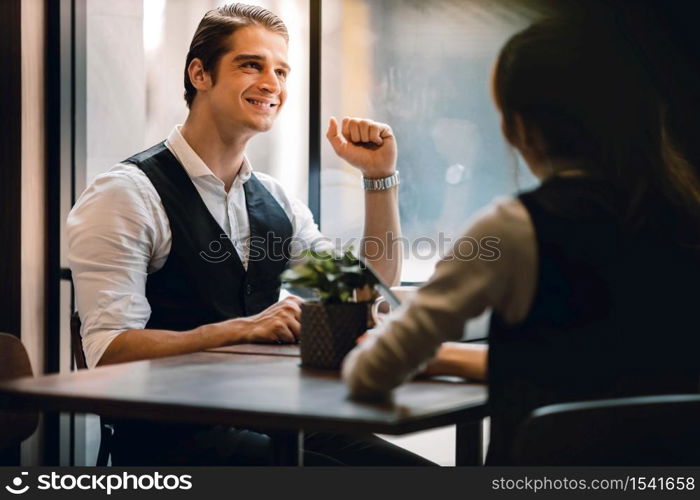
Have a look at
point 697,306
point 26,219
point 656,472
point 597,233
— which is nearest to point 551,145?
point 597,233

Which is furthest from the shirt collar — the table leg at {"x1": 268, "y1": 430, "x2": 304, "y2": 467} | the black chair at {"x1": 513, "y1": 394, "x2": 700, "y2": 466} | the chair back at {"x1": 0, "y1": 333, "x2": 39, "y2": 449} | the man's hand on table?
the black chair at {"x1": 513, "y1": 394, "x2": 700, "y2": 466}

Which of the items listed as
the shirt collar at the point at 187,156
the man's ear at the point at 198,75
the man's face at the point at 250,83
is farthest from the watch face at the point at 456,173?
the shirt collar at the point at 187,156

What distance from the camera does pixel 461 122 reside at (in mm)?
3402

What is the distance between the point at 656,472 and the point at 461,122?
7.83ft

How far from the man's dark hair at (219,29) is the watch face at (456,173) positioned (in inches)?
39.7

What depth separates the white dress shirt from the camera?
2.04 m

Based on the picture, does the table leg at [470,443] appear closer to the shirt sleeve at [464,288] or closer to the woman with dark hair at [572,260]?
the woman with dark hair at [572,260]

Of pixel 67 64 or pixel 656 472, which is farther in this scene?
pixel 67 64

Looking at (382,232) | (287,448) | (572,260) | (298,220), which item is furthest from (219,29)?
(572,260)

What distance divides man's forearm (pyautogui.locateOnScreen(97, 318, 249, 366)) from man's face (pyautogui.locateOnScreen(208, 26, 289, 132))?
748 millimetres

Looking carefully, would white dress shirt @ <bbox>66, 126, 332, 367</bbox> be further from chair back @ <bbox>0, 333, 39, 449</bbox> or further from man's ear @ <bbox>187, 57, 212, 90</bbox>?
man's ear @ <bbox>187, 57, 212, 90</bbox>

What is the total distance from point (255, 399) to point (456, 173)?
2.32m

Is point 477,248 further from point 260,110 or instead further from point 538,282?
point 260,110

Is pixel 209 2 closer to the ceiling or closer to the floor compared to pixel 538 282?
closer to the ceiling
